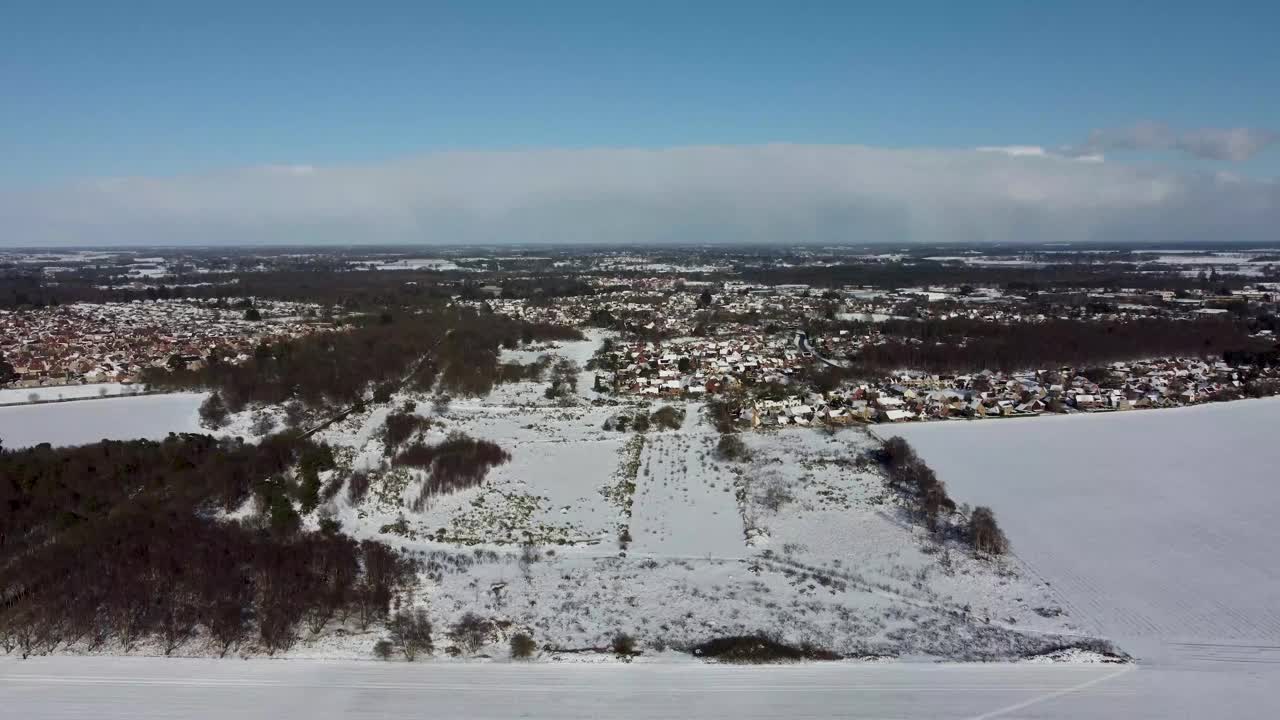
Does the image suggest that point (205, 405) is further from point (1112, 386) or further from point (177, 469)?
point (1112, 386)

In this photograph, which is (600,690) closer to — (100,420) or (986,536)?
(986,536)

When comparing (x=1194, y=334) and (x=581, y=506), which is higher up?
(x=1194, y=334)

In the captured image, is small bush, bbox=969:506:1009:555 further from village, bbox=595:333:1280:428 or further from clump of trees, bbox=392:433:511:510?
clump of trees, bbox=392:433:511:510

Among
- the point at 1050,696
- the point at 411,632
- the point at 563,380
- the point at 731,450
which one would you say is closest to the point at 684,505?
the point at 731,450

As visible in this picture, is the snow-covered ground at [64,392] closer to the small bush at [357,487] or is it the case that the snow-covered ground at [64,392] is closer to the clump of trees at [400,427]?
the clump of trees at [400,427]

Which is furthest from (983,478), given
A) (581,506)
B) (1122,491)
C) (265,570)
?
(265,570)

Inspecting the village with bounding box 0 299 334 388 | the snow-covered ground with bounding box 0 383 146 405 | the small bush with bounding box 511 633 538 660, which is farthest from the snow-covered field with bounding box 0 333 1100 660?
the village with bounding box 0 299 334 388

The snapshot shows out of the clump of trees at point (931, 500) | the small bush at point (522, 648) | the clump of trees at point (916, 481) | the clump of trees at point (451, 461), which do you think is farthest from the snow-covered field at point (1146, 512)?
the clump of trees at point (451, 461)
